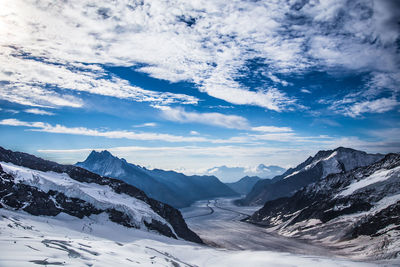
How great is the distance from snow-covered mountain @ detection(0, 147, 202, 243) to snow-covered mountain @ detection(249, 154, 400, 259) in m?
61.9

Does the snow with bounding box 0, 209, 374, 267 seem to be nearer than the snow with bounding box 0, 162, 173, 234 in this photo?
Yes

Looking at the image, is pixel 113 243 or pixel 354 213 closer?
pixel 113 243

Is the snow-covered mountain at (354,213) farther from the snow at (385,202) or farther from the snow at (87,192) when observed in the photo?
the snow at (87,192)

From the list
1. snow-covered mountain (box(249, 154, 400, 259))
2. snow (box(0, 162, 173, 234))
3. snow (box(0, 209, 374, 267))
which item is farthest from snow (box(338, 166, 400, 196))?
snow (box(0, 162, 173, 234))

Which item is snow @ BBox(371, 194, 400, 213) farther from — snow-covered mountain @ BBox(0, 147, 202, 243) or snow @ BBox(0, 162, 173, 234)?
snow @ BBox(0, 162, 173, 234)

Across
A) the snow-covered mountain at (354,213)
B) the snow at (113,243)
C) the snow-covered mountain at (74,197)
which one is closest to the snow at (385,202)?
the snow-covered mountain at (354,213)

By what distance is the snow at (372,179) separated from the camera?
113006mm

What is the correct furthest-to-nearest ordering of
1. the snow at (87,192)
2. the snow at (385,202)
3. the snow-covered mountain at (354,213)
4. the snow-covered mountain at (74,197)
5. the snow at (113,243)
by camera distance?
the snow at (385,202)
the snow-covered mountain at (354,213)
the snow at (87,192)
the snow-covered mountain at (74,197)
the snow at (113,243)

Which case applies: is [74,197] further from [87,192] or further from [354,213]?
[354,213]

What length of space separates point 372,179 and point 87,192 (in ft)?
433

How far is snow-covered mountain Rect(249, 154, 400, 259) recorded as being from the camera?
84.0 metres

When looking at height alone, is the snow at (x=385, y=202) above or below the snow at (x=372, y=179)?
below

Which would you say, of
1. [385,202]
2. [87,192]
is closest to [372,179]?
[385,202]

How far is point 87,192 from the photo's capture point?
77.9 meters
